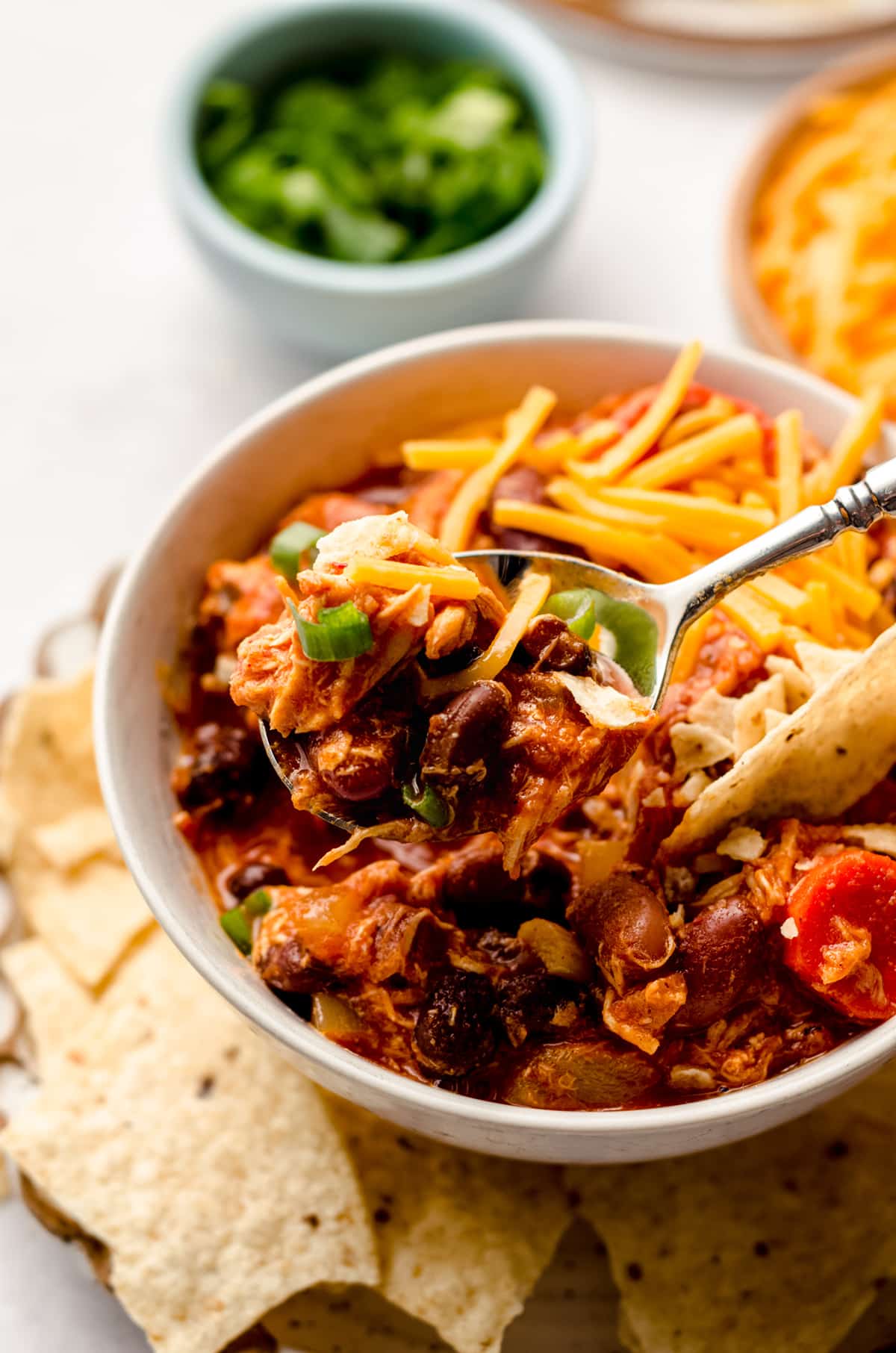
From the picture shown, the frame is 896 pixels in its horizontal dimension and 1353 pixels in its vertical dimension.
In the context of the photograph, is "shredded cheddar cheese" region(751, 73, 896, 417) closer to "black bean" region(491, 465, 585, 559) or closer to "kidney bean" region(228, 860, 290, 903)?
"black bean" region(491, 465, 585, 559)

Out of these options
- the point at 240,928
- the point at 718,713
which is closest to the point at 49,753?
the point at 240,928

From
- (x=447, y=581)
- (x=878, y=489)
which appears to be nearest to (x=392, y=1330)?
(x=447, y=581)

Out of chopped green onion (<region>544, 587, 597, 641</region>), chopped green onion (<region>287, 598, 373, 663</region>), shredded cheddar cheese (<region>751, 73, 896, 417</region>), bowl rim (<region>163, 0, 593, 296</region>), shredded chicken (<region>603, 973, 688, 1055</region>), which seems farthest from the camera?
shredded cheddar cheese (<region>751, 73, 896, 417</region>)

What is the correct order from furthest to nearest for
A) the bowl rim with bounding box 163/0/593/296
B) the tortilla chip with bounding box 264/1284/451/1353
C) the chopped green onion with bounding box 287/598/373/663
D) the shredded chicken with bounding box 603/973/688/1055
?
1. the bowl rim with bounding box 163/0/593/296
2. the tortilla chip with bounding box 264/1284/451/1353
3. the shredded chicken with bounding box 603/973/688/1055
4. the chopped green onion with bounding box 287/598/373/663

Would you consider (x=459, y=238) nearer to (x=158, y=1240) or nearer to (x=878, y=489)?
(x=878, y=489)

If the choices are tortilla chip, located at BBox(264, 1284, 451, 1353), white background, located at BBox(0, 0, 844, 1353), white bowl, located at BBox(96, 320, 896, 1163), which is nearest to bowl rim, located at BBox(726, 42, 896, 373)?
white background, located at BBox(0, 0, 844, 1353)

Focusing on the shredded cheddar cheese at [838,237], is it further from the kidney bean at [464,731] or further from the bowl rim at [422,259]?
the kidney bean at [464,731]
